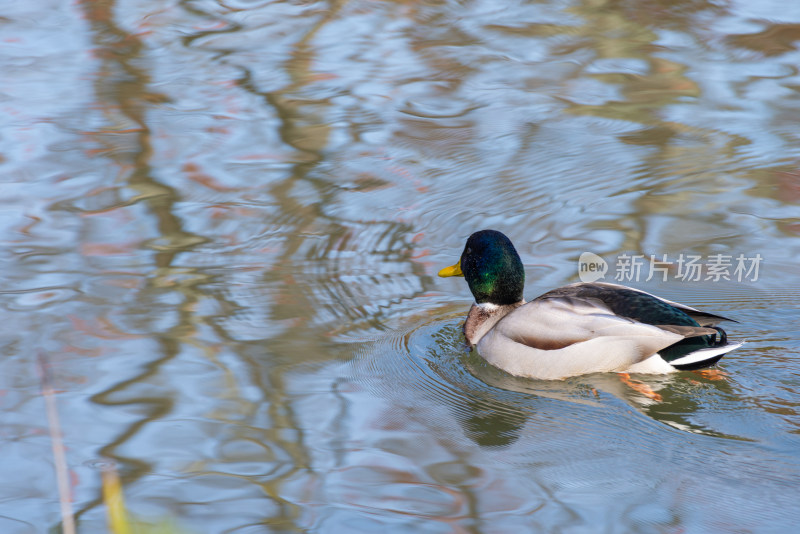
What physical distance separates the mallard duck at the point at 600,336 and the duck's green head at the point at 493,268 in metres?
0.19

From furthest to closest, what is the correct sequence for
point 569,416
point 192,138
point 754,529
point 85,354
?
point 192,138 < point 85,354 < point 569,416 < point 754,529

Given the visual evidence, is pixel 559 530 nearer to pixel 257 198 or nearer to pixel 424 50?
pixel 257 198

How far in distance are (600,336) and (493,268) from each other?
2.37 feet

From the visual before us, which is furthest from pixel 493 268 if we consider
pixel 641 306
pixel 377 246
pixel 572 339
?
pixel 377 246

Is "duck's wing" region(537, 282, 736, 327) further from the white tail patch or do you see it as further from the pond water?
the pond water

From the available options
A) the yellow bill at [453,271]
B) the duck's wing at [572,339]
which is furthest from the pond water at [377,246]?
the yellow bill at [453,271]

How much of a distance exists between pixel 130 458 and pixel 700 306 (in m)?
3.07

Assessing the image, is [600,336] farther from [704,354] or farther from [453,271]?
[453,271]

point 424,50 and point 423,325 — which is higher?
point 424,50

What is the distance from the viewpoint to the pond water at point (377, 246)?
12.3 ft

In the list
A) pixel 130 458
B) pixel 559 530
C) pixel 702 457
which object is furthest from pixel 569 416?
pixel 130 458

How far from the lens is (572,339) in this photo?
461 cm

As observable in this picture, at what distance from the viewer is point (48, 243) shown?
239 inches

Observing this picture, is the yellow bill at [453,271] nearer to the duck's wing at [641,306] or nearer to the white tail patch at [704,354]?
Result: the duck's wing at [641,306]
